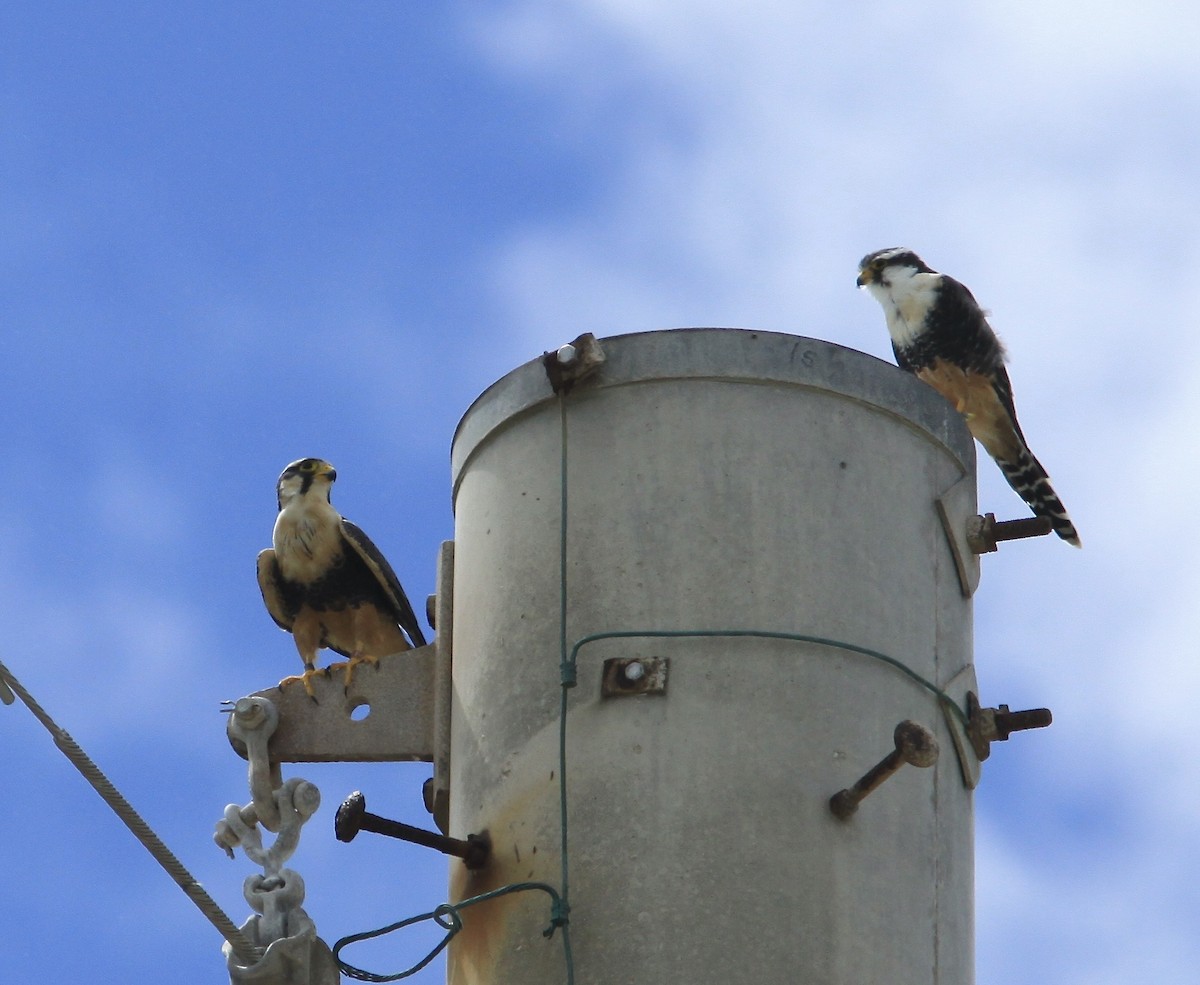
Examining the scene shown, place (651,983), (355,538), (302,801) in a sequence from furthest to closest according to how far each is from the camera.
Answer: (355,538) → (302,801) → (651,983)

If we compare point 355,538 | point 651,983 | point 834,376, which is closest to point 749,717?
point 651,983

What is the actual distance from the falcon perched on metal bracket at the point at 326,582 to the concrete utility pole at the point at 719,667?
2.46 metres

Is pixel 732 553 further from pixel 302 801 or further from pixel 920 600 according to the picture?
pixel 302 801

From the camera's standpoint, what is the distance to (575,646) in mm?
5031

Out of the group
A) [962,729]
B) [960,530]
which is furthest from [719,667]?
[960,530]

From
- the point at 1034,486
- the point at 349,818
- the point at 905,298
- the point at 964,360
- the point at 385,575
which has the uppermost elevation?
the point at 905,298

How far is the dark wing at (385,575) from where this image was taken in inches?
317

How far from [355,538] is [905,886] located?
377 centimetres

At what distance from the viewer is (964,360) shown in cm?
1016

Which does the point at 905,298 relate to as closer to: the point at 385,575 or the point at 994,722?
the point at 385,575

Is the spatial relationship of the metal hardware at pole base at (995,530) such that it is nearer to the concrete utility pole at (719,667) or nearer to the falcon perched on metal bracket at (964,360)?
the concrete utility pole at (719,667)

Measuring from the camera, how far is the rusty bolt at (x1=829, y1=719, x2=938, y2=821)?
14.9ft

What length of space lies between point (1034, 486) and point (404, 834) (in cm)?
549

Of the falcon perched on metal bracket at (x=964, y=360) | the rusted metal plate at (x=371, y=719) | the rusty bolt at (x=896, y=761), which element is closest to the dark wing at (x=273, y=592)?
the rusted metal plate at (x=371, y=719)
